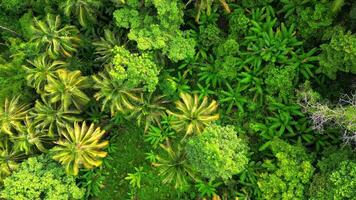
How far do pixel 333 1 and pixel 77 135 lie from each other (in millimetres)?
5549

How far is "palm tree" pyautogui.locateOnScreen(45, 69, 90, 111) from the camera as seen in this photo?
7.61m

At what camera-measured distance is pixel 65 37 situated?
7844 millimetres

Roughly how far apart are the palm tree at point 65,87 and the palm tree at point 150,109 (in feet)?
3.61

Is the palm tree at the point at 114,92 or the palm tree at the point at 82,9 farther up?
the palm tree at the point at 82,9

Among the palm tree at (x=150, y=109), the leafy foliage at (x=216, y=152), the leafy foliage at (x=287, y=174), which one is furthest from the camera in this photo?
the palm tree at (x=150, y=109)

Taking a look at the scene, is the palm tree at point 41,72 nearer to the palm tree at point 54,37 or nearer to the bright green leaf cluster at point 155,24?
the palm tree at point 54,37

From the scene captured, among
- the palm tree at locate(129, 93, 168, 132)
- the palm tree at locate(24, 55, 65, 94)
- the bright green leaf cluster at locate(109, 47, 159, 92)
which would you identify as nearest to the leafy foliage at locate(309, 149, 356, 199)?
the palm tree at locate(129, 93, 168, 132)

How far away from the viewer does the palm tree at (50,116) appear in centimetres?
794

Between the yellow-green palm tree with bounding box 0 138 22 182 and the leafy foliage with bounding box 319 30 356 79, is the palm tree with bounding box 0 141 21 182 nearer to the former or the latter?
the yellow-green palm tree with bounding box 0 138 22 182

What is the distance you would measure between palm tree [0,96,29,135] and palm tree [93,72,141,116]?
1757 mm

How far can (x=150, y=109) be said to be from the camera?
833 cm

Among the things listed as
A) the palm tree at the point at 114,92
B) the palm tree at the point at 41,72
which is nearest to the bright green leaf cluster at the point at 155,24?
the palm tree at the point at 114,92

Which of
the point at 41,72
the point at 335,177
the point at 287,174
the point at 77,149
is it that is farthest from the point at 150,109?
the point at 335,177

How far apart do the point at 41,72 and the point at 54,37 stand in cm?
74
